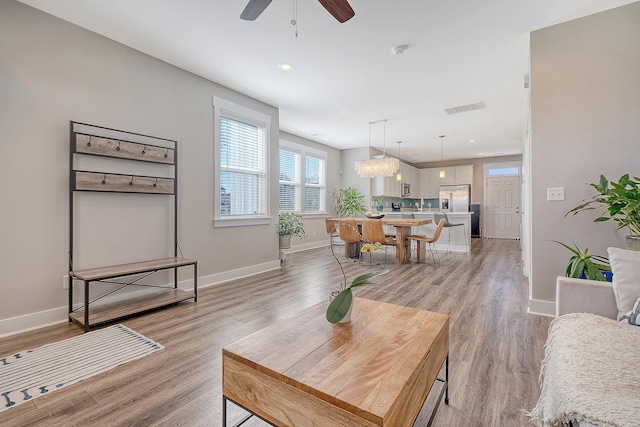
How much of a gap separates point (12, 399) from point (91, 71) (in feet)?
9.13

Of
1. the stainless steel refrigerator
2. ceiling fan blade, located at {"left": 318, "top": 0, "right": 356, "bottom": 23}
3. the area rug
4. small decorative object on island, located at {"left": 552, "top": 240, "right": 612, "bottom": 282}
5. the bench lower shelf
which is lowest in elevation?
the area rug

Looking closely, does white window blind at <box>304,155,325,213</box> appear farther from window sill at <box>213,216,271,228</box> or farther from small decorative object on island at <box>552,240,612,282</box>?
small decorative object on island at <box>552,240,612,282</box>

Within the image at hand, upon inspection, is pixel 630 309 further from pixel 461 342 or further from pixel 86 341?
pixel 86 341

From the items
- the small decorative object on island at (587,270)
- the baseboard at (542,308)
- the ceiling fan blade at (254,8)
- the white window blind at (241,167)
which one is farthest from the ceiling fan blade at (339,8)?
the baseboard at (542,308)

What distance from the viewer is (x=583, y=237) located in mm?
2629

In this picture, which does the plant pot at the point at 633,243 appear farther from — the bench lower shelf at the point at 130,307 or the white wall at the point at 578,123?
the bench lower shelf at the point at 130,307

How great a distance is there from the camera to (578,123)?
261cm

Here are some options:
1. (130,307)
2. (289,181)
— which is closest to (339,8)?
(130,307)

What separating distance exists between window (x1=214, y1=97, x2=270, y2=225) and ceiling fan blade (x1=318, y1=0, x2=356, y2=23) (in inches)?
99.7

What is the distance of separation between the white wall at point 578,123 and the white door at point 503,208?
24.7ft

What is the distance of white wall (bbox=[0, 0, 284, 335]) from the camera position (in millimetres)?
2354

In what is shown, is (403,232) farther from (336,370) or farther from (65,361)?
(65,361)

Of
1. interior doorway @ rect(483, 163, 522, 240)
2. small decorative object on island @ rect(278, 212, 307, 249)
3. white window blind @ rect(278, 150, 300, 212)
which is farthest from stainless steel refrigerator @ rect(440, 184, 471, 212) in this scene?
small decorative object on island @ rect(278, 212, 307, 249)

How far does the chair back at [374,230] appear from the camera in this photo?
4.98 metres
